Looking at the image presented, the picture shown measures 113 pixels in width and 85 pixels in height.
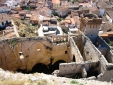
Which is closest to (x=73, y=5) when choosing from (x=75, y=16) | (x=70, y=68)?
(x=75, y=16)

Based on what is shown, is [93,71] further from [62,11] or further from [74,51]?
[62,11]

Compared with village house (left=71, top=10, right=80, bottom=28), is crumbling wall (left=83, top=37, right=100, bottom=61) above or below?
above

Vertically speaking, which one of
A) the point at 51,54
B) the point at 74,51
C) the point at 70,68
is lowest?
the point at 51,54

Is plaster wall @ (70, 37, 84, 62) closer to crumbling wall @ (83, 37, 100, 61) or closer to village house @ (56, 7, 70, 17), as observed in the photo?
crumbling wall @ (83, 37, 100, 61)

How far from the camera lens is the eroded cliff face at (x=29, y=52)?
2028 centimetres

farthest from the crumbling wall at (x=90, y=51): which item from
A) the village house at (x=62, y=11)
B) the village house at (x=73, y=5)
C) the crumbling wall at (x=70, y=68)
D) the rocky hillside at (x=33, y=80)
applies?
the village house at (x=73, y=5)

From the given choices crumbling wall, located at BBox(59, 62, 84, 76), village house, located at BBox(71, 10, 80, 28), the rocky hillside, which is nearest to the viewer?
the rocky hillside

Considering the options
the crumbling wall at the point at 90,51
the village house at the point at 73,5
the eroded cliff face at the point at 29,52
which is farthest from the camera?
the village house at the point at 73,5

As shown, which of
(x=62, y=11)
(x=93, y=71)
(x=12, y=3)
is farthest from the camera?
(x=12, y=3)

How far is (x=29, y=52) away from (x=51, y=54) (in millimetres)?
2935

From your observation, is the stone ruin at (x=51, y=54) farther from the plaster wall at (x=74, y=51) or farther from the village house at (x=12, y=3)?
the village house at (x=12, y=3)

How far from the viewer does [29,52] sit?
2164cm

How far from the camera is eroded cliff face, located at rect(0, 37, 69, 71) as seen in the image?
20281 mm

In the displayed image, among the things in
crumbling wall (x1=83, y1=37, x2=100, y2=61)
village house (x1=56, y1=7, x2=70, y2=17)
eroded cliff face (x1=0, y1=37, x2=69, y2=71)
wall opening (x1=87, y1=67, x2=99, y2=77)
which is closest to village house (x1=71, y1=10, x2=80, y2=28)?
village house (x1=56, y1=7, x2=70, y2=17)
